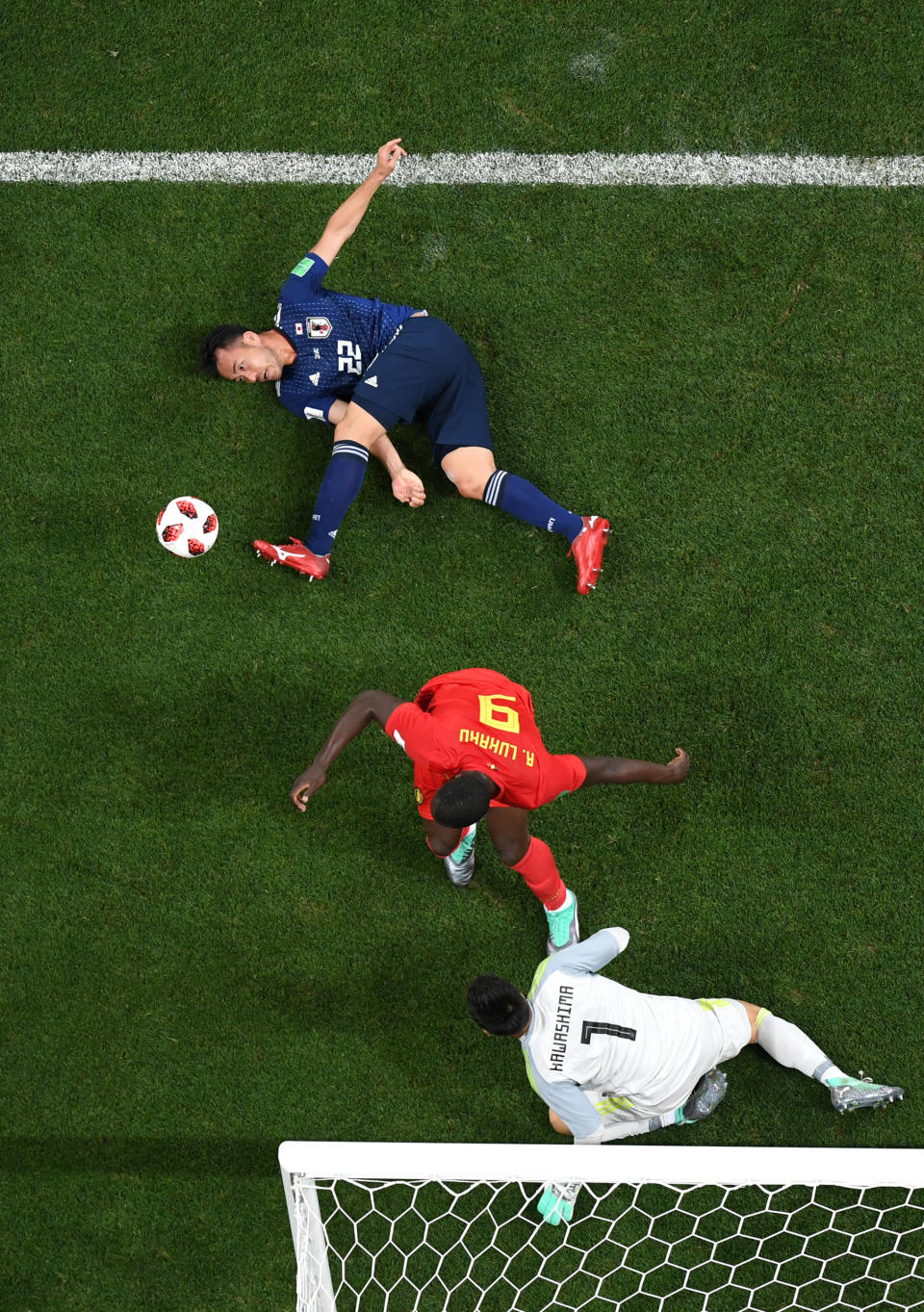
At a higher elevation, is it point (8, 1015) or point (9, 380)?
point (9, 380)

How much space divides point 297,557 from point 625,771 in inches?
67.9

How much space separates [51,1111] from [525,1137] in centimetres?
203

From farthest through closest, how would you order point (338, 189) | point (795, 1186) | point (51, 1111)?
point (338, 189)
point (51, 1111)
point (795, 1186)

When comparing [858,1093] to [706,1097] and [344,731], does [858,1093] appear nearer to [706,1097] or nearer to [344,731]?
[706,1097]

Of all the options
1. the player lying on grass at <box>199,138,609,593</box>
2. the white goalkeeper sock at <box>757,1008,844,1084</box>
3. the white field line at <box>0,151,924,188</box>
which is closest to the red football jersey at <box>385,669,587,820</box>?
the player lying on grass at <box>199,138,609,593</box>

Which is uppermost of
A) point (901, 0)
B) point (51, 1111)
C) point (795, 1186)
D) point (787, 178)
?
point (901, 0)

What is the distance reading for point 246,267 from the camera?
4812mm

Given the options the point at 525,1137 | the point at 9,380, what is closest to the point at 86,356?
the point at 9,380

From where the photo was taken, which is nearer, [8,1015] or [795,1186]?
[795,1186]

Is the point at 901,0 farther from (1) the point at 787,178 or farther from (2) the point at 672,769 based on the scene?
(2) the point at 672,769

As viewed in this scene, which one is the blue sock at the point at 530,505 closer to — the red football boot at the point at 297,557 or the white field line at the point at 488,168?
the red football boot at the point at 297,557

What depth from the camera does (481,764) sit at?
11.5ft

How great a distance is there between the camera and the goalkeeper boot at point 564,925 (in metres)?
4.28

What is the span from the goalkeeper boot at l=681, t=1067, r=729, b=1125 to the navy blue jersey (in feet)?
10.6
